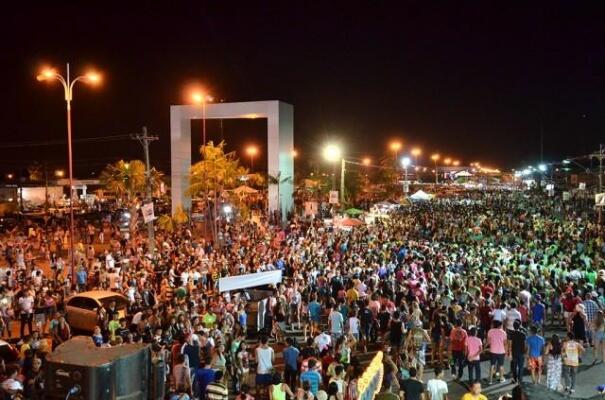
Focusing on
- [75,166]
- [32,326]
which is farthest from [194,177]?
[75,166]

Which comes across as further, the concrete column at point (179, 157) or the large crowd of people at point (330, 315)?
the concrete column at point (179, 157)

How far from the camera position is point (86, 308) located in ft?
48.5

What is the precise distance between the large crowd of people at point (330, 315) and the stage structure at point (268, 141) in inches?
449

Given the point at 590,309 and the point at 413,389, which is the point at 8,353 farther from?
the point at 590,309

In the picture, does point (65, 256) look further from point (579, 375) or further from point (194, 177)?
point (579, 375)

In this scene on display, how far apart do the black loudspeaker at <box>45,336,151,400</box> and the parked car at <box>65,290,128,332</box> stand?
24.2ft

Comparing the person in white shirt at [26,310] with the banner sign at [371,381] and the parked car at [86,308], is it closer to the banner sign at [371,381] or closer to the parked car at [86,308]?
the parked car at [86,308]

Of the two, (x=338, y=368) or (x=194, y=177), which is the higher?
(x=194, y=177)

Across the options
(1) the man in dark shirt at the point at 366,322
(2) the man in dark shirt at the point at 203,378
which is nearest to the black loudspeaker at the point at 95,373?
(2) the man in dark shirt at the point at 203,378

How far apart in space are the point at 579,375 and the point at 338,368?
18.5 ft

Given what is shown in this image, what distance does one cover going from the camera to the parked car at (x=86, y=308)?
47.9ft

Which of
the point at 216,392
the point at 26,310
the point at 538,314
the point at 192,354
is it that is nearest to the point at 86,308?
the point at 26,310

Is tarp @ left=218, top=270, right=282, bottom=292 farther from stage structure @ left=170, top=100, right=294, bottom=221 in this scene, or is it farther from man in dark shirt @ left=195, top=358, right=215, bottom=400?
stage structure @ left=170, top=100, right=294, bottom=221

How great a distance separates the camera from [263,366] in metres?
9.55
